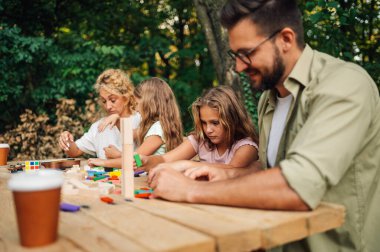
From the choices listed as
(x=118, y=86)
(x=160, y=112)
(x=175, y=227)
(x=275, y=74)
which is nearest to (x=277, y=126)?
(x=275, y=74)

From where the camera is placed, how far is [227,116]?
299 cm

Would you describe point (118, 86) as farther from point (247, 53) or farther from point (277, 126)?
point (247, 53)

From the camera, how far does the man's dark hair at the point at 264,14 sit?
1.79 m

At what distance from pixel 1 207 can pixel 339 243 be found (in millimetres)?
1437

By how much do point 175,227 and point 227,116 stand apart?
1825 millimetres

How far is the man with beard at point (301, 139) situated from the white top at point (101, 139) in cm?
230

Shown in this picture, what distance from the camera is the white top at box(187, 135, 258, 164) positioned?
2926 mm

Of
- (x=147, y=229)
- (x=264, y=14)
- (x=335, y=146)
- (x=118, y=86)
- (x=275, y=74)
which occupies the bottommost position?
(x=147, y=229)

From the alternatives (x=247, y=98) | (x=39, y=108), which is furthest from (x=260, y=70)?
(x=39, y=108)

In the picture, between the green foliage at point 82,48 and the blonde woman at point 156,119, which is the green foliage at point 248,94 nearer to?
the blonde woman at point 156,119

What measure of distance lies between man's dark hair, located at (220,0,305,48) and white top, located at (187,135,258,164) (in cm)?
118

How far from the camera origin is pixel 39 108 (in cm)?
832

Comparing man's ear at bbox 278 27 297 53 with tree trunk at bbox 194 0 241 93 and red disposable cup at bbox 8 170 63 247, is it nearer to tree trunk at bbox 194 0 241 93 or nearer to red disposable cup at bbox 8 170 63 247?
red disposable cup at bbox 8 170 63 247

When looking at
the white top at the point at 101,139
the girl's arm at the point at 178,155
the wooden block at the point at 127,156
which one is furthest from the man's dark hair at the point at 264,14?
the white top at the point at 101,139
